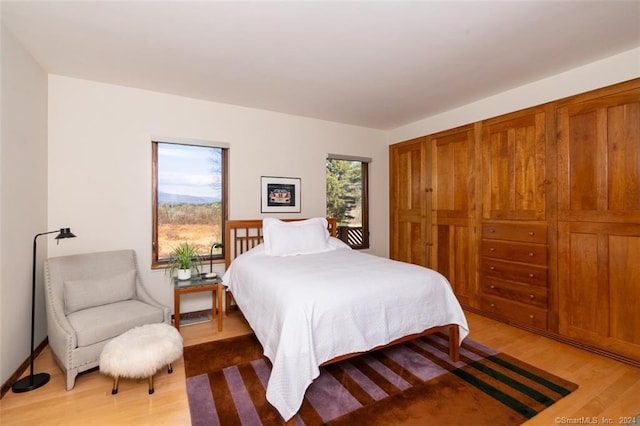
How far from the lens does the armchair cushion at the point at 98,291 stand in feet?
7.93

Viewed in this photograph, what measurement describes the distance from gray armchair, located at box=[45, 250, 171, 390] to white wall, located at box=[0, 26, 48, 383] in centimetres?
20

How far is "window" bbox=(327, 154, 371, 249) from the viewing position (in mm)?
4633

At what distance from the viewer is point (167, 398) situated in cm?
198

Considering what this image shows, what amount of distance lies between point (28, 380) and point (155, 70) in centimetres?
267

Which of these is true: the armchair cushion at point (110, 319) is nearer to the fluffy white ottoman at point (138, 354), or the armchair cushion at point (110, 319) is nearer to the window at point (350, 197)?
the fluffy white ottoman at point (138, 354)

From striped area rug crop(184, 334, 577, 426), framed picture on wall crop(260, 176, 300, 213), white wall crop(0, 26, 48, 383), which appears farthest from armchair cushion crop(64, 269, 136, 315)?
framed picture on wall crop(260, 176, 300, 213)

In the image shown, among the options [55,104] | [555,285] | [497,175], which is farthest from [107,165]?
[555,285]

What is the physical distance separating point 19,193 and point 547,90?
475 cm

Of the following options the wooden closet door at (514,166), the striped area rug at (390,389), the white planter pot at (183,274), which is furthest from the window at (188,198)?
the wooden closet door at (514,166)

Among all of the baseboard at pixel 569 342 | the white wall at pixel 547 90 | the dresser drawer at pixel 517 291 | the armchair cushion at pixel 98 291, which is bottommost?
the baseboard at pixel 569 342

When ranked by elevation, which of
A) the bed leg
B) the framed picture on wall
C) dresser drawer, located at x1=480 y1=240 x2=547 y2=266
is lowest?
the bed leg

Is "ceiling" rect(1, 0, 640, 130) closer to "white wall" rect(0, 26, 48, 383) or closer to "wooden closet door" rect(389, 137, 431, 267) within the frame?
"white wall" rect(0, 26, 48, 383)

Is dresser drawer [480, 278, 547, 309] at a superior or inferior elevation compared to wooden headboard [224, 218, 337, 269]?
inferior

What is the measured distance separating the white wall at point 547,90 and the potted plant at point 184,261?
3514mm
